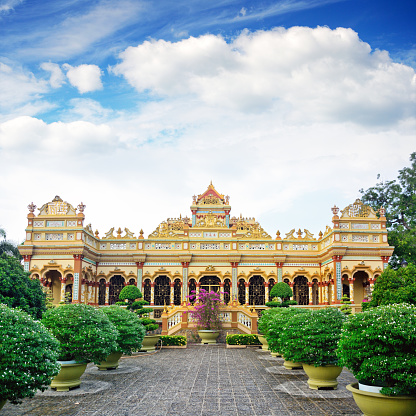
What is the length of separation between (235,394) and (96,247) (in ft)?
74.2

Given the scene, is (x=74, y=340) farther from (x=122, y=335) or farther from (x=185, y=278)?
(x=185, y=278)

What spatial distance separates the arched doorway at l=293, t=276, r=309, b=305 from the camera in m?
31.4

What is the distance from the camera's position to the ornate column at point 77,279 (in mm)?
27609

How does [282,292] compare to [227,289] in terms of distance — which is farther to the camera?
[227,289]

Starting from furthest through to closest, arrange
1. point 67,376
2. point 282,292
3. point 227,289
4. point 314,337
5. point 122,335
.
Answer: point 227,289
point 282,292
point 122,335
point 67,376
point 314,337

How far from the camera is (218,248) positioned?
3150 centimetres

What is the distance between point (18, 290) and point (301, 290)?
848 inches

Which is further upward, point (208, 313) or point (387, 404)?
point (208, 313)

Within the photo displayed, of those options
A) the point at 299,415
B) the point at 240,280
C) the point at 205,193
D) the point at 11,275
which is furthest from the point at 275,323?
the point at 205,193

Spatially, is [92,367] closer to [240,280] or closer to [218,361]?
[218,361]

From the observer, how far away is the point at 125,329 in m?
13.9

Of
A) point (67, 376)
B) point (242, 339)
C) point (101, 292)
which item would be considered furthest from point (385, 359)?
point (101, 292)

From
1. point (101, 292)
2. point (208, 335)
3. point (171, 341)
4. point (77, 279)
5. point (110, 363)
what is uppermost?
point (77, 279)

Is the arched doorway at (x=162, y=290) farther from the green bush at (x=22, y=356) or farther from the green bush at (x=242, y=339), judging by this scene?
the green bush at (x=22, y=356)
